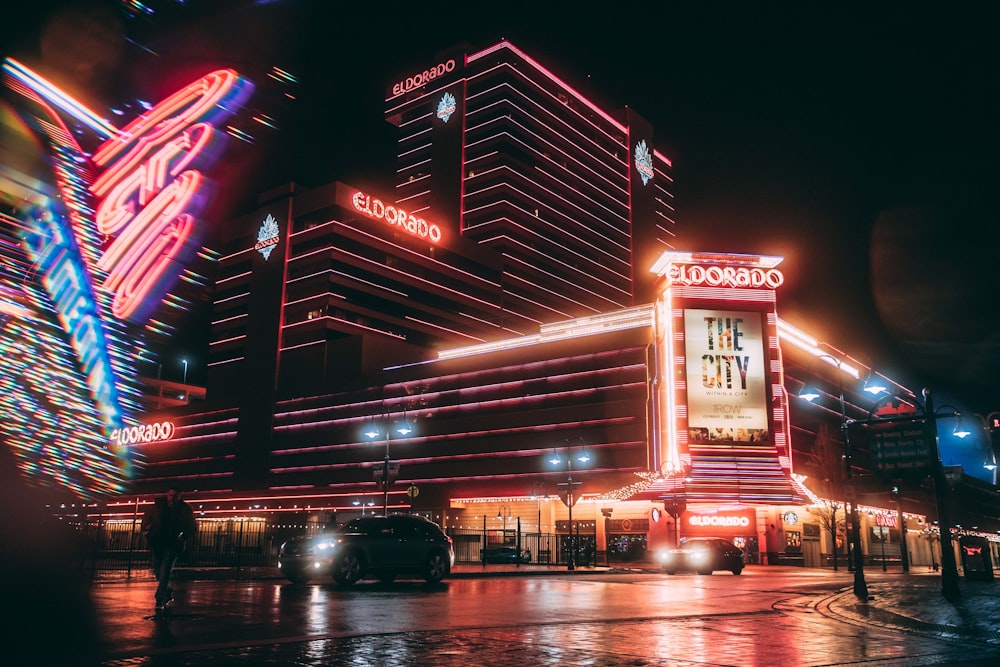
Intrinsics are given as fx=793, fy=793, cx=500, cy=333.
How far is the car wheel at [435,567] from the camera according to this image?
72.6ft

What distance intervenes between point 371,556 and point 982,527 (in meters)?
127

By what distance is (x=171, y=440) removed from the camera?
10212 centimetres

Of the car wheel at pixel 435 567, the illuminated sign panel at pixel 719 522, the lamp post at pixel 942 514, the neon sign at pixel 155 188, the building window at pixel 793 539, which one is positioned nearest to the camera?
the lamp post at pixel 942 514

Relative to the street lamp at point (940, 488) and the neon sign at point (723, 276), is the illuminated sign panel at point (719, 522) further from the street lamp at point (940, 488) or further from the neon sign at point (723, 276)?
the street lamp at point (940, 488)

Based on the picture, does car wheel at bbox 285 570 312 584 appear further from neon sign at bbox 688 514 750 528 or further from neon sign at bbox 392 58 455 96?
neon sign at bbox 392 58 455 96

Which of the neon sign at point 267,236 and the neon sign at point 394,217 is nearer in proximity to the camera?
the neon sign at point 394,217

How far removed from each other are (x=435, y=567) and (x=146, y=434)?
94848 mm

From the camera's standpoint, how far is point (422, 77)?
147 m

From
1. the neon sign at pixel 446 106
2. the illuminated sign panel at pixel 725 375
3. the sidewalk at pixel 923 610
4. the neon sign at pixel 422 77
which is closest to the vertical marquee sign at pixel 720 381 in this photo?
the illuminated sign panel at pixel 725 375

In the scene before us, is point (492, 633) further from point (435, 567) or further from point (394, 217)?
point (394, 217)

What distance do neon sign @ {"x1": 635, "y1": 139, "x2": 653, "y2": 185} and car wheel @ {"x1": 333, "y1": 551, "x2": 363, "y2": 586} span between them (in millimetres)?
155810

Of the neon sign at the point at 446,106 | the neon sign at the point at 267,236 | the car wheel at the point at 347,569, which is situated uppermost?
the neon sign at the point at 446,106

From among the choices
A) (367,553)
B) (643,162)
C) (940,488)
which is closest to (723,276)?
(940,488)

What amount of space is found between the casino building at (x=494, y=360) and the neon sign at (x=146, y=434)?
3.87 ft
